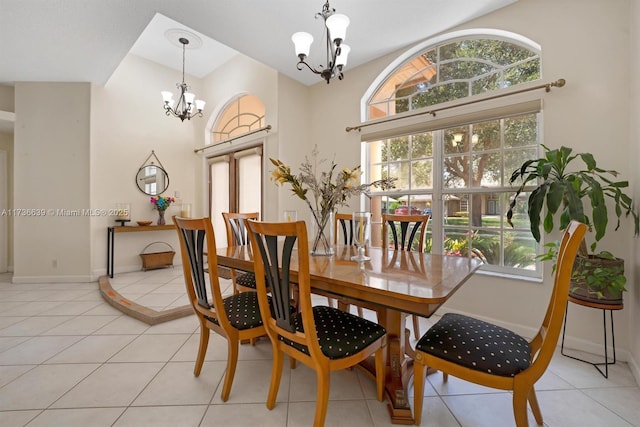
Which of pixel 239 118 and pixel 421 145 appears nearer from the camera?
pixel 421 145

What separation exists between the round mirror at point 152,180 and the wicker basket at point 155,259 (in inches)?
36.6

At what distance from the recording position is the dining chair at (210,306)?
4.94 ft

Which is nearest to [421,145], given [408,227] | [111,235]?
[408,227]

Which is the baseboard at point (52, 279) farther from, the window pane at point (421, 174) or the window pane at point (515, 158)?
the window pane at point (515, 158)

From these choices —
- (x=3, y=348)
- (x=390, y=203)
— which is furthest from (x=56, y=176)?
(x=390, y=203)

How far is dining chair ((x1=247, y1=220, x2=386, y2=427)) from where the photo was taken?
3.96ft

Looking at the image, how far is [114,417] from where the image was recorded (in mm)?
1408

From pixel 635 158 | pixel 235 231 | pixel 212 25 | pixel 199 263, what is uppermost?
pixel 212 25

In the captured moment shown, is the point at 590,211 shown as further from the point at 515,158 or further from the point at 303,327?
the point at 303,327

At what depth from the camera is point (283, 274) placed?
131 centimetres

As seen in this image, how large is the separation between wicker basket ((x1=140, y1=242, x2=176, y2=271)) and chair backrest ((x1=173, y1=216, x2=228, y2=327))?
3393 mm

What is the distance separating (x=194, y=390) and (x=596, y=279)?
8.52ft

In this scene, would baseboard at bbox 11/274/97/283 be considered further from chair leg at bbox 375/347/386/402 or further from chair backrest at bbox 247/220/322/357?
chair leg at bbox 375/347/386/402

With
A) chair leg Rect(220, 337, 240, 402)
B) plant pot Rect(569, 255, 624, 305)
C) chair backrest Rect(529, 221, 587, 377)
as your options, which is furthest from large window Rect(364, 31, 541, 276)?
chair leg Rect(220, 337, 240, 402)
